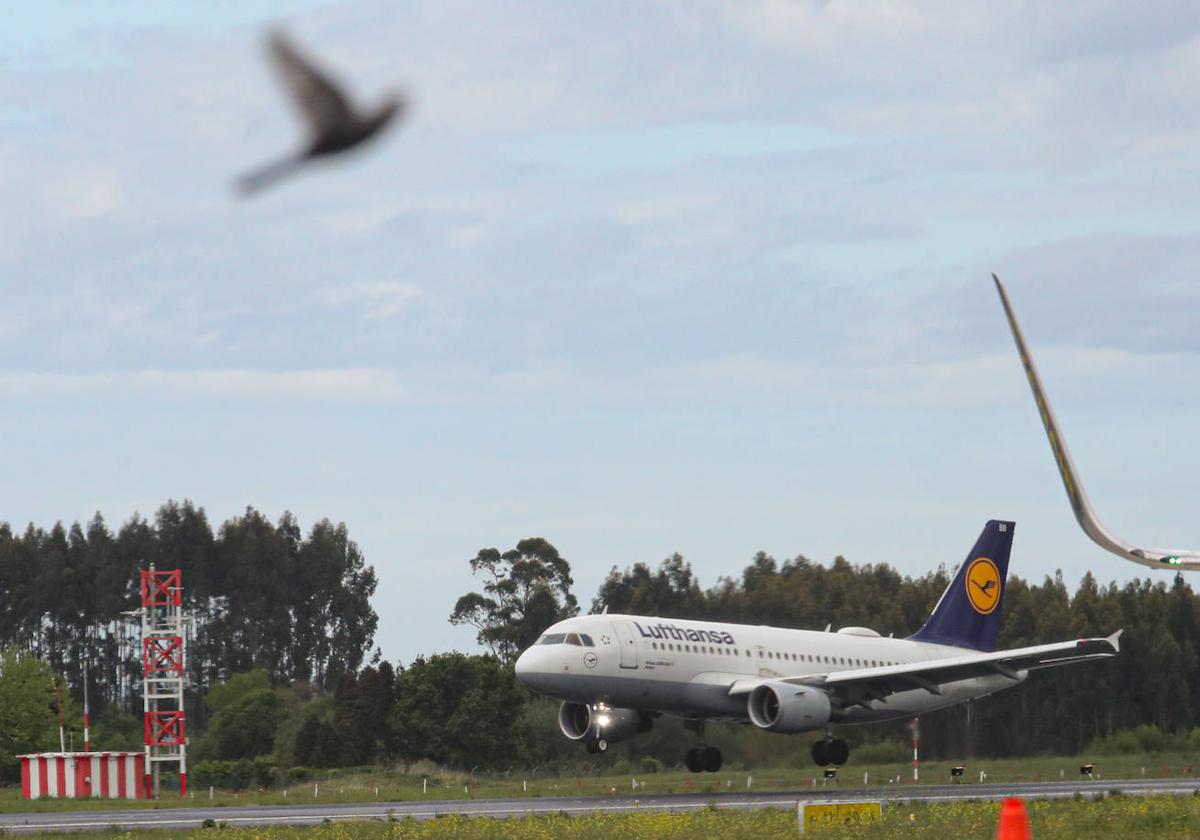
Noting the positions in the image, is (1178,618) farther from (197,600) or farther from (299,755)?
(197,600)

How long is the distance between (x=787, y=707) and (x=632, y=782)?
5134 millimetres

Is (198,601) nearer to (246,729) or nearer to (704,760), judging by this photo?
(246,729)

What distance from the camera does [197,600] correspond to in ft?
323

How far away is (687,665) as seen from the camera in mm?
37281

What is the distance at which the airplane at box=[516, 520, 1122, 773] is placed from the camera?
118 ft

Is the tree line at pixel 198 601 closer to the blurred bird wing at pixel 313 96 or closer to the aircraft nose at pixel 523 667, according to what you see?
the aircraft nose at pixel 523 667

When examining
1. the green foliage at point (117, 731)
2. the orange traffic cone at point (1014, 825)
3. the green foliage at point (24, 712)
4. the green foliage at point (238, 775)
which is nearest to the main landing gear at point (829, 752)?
the green foliage at point (238, 775)

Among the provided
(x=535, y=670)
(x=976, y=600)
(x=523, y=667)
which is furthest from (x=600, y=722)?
(x=976, y=600)

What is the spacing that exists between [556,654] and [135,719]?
2022 inches

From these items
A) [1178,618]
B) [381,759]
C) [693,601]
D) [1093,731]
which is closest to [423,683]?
[381,759]

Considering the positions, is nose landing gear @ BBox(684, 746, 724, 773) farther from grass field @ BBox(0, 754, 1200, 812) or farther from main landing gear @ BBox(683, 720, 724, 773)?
grass field @ BBox(0, 754, 1200, 812)

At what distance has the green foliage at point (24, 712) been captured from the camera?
60.2 m

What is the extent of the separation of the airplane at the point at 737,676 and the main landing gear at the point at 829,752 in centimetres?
2

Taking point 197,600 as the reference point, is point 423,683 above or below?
below
